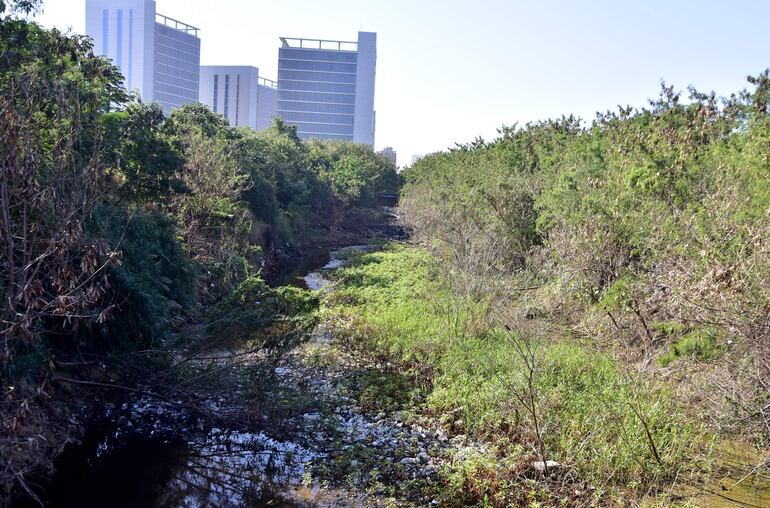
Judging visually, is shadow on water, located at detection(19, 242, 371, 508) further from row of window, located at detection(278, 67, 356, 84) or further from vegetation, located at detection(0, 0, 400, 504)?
row of window, located at detection(278, 67, 356, 84)

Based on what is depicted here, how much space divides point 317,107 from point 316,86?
13.1 feet

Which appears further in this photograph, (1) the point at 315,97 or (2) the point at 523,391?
(1) the point at 315,97

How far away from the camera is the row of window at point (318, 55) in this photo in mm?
111500

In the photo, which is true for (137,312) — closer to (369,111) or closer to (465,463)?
(465,463)

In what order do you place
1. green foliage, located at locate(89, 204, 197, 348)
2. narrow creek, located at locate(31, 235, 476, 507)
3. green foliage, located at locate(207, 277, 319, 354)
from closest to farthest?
narrow creek, located at locate(31, 235, 476, 507) → green foliage, located at locate(89, 204, 197, 348) → green foliage, located at locate(207, 277, 319, 354)

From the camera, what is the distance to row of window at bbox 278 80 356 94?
366 feet

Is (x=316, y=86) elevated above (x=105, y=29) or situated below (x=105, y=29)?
below

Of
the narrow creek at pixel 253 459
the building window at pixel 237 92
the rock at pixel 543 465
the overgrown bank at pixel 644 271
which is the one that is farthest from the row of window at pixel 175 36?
the rock at pixel 543 465

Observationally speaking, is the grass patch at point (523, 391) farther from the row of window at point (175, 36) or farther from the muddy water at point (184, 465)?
the row of window at point (175, 36)

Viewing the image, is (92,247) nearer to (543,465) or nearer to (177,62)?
(543,465)

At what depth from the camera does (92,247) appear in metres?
5.27

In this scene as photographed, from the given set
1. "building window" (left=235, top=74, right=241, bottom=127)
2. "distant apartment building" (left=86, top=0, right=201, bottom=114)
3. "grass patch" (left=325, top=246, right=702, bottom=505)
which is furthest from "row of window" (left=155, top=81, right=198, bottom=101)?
"grass patch" (left=325, top=246, right=702, bottom=505)

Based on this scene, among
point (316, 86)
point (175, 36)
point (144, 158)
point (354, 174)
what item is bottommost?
point (144, 158)

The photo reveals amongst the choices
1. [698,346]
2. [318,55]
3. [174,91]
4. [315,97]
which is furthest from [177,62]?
[698,346]
